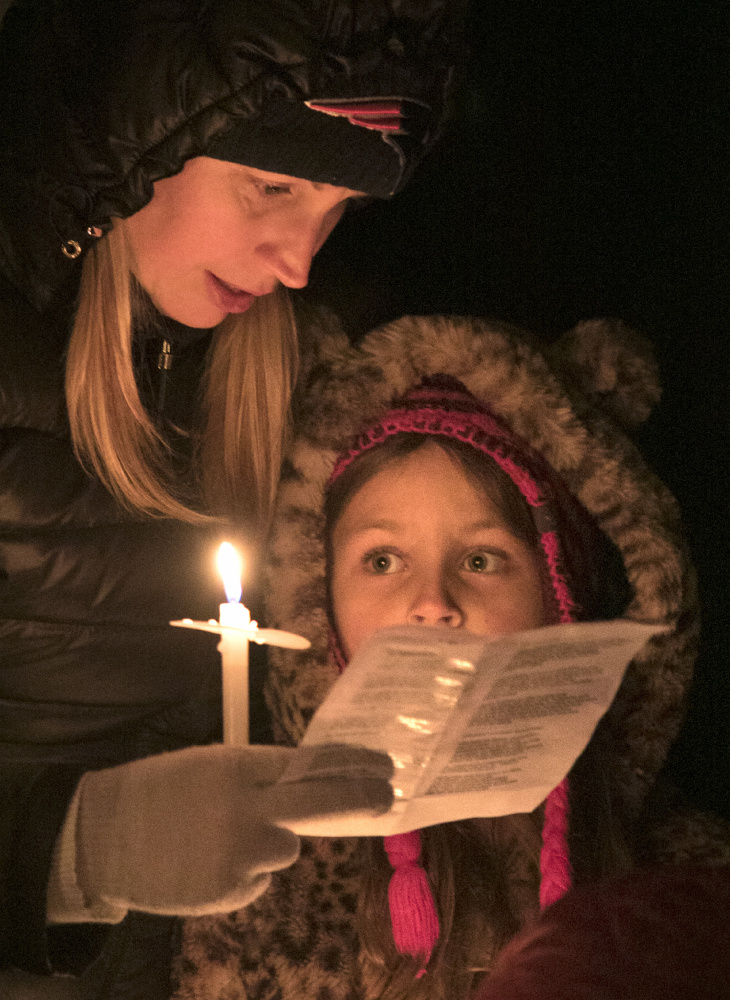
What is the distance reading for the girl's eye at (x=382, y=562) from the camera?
50.7 inches

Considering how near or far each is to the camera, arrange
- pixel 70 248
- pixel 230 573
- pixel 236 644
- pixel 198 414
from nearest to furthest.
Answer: pixel 236 644 < pixel 230 573 < pixel 70 248 < pixel 198 414

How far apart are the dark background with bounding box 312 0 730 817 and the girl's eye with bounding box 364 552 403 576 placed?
54 cm

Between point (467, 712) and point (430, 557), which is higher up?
point (430, 557)

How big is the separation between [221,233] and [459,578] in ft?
1.94

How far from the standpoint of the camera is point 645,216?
1649mm

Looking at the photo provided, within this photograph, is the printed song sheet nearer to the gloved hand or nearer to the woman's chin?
the gloved hand

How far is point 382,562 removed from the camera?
130 cm

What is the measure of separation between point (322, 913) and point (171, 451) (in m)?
0.73

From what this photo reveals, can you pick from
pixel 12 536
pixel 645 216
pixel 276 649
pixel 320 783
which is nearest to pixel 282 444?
pixel 276 649

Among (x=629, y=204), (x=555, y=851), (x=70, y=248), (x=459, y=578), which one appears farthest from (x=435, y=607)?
(x=629, y=204)

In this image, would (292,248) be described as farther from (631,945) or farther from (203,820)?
(631,945)

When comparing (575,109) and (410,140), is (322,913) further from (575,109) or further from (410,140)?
(575,109)

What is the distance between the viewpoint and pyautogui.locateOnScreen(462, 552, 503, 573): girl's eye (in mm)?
1284

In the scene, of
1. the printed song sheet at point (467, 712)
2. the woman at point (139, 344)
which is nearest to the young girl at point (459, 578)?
the woman at point (139, 344)
